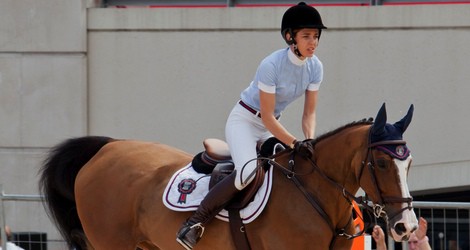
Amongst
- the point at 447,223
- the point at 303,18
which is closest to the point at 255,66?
the point at 447,223

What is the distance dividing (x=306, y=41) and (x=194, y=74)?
5.73 m

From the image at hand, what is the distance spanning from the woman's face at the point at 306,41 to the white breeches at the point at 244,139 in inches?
25.5

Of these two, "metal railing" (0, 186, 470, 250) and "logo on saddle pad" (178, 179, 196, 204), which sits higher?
"logo on saddle pad" (178, 179, 196, 204)

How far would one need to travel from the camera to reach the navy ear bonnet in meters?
6.16

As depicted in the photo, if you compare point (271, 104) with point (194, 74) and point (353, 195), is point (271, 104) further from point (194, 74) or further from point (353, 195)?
point (194, 74)

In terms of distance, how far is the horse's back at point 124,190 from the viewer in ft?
25.2

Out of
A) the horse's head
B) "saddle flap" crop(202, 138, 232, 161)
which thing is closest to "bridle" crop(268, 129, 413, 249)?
the horse's head

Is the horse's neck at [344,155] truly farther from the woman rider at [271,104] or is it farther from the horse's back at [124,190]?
the horse's back at [124,190]

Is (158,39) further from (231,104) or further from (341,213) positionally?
(341,213)

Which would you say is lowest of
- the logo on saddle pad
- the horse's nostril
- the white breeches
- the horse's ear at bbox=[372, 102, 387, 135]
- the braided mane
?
the logo on saddle pad

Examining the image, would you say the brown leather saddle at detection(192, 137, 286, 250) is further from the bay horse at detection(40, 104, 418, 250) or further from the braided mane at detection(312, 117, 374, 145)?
the braided mane at detection(312, 117, 374, 145)

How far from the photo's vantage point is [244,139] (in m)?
6.98

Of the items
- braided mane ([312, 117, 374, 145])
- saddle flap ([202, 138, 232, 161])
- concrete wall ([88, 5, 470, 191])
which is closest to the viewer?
braided mane ([312, 117, 374, 145])

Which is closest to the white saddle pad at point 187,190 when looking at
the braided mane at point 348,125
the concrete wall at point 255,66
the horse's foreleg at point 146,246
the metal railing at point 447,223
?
the braided mane at point 348,125
